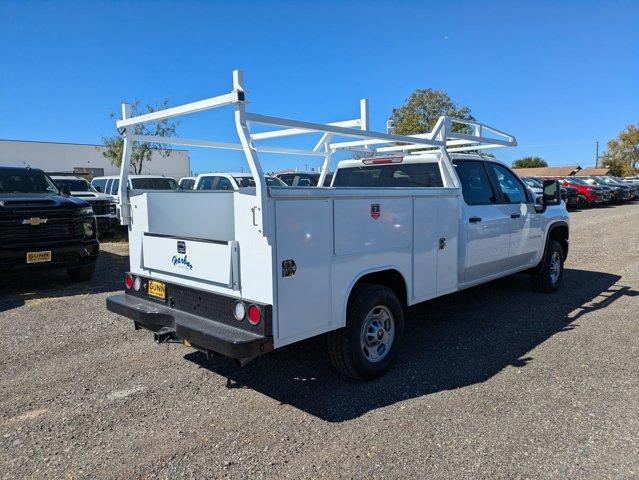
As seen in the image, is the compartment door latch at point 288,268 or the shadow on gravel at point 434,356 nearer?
the compartment door latch at point 288,268

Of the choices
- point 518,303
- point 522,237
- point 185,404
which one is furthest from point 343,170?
point 185,404

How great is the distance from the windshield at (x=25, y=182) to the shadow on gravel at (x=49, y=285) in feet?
4.68

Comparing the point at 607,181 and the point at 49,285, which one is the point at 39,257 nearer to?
the point at 49,285

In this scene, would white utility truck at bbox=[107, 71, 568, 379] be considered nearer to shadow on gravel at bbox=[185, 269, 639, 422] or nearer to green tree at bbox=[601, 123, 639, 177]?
shadow on gravel at bbox=[185, 269, 639, 422]

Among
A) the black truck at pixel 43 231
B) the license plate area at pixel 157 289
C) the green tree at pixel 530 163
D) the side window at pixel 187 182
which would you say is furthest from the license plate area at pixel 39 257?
the green tree at pixel 530 163

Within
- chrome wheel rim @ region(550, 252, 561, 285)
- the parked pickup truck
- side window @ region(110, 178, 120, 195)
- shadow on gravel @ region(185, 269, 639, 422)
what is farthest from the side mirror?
side window @ region(110, 178, 120, 195)

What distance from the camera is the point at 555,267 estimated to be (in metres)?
7.29

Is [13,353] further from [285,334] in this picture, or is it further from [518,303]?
[518,303]

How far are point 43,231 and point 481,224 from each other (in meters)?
6.19

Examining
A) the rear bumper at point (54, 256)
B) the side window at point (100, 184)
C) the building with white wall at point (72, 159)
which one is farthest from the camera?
the building with white wall at point (72, 159)

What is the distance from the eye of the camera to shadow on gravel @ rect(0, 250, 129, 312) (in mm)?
7188

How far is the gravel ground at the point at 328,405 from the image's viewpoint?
3025 mm

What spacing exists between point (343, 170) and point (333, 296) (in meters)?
2.82

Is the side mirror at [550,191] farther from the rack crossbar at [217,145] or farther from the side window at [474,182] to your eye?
the rack crossbar at [217,145]
